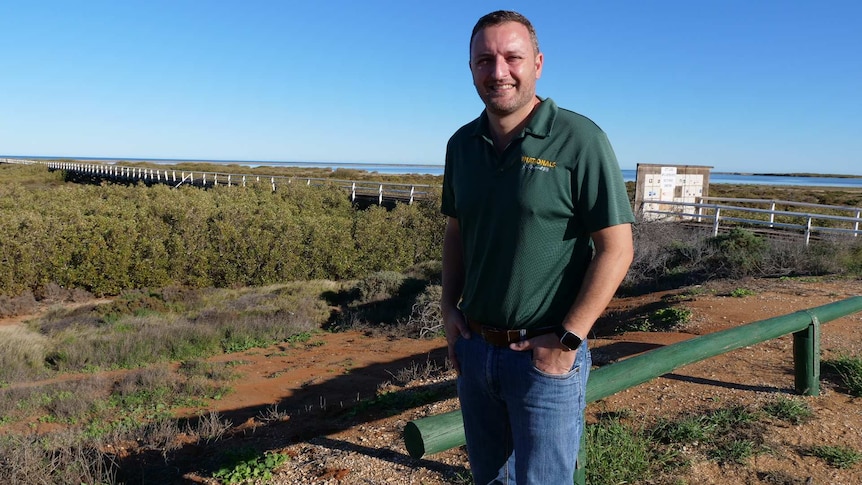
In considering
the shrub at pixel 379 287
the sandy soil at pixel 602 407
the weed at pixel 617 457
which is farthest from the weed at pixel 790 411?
the shrub at pixel 379 287

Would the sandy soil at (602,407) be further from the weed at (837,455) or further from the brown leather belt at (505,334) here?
the brown leather belt at (505,334)

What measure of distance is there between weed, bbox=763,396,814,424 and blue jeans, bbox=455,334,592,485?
9.08ft

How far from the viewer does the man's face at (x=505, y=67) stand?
1787mm

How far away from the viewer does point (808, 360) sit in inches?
167

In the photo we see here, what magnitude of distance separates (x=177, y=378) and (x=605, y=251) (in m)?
8.18

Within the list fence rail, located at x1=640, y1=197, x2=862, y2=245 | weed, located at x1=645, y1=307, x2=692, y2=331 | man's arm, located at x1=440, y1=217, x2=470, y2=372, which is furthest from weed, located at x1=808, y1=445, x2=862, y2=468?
fence rail, located at x1=640, y1=197, x2=862, y2=245

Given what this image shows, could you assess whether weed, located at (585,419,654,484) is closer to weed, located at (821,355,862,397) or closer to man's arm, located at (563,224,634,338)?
man's arm, located at (563,224,634,338)

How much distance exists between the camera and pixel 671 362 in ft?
11.0

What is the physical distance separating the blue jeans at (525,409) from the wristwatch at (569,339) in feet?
0.35

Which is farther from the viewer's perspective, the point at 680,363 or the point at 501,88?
the point at 680,363

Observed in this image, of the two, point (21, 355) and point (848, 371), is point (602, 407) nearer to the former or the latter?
point (848, 371)

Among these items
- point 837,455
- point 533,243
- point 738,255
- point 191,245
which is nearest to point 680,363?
point 837,455

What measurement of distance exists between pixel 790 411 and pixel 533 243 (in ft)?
10.4

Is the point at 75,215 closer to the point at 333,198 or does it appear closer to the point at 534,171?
the point at 333,198
